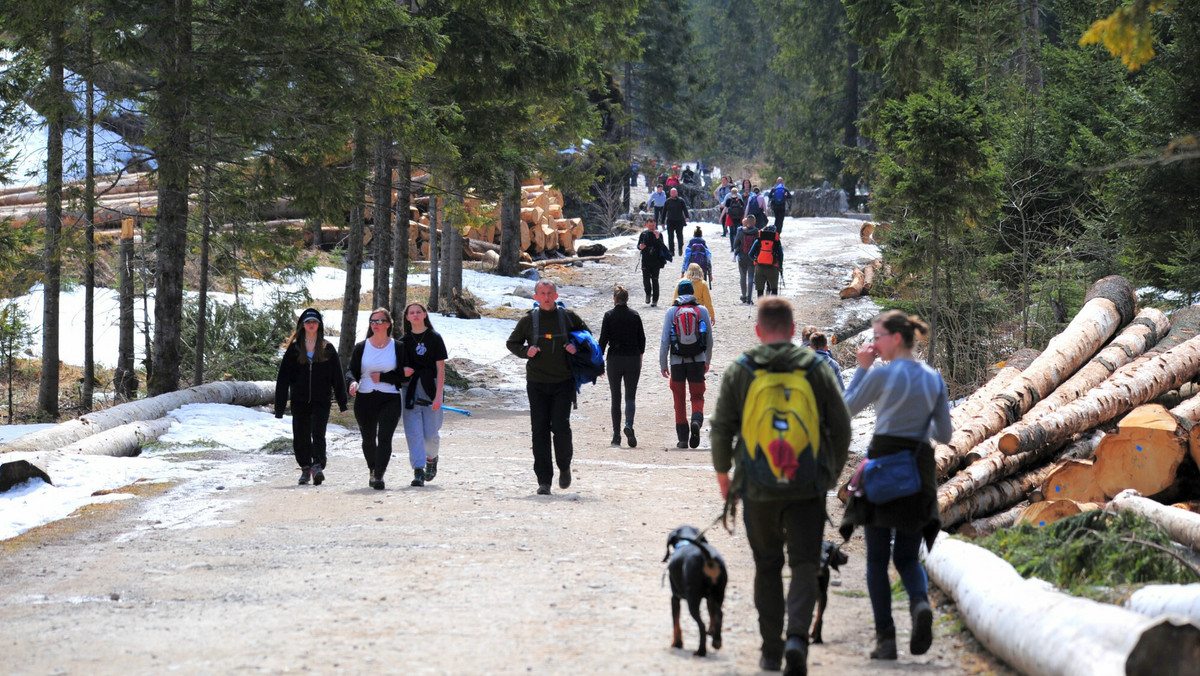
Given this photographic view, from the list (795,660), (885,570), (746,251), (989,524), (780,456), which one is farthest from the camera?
(746,251)

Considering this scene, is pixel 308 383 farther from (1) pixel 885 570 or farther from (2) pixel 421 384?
(1) pixel 885 570

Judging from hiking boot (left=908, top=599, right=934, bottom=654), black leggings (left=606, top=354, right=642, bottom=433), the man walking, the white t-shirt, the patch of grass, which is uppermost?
the man walking

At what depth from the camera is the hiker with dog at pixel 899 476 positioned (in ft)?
18.1

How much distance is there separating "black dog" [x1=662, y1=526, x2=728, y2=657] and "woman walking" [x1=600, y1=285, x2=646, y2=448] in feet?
23.2

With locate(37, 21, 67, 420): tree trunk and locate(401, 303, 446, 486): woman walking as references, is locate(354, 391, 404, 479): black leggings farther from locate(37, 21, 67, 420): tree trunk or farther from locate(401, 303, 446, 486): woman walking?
locate(37, 21, 67, 420): tree trunk

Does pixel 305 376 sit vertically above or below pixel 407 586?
above

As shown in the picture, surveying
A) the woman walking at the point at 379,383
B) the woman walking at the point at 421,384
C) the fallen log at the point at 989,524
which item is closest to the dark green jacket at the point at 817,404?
the fallen log at the point at 989,524

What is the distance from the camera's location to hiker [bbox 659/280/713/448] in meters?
12.6

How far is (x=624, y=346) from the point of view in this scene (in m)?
12.9

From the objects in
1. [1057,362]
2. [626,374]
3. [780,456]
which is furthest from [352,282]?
[780,456]

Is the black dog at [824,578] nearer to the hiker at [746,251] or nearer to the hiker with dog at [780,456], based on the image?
the hiker with dog at [780,456]

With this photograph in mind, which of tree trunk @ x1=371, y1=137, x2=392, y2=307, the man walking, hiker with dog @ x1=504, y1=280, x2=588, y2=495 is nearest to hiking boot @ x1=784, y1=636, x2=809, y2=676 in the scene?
hiker with dog @ x1=504, y1=280, x2=588, y2=495

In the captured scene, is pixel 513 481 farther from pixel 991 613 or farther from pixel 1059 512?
pixel 991 613

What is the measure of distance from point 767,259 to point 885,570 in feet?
60.1
